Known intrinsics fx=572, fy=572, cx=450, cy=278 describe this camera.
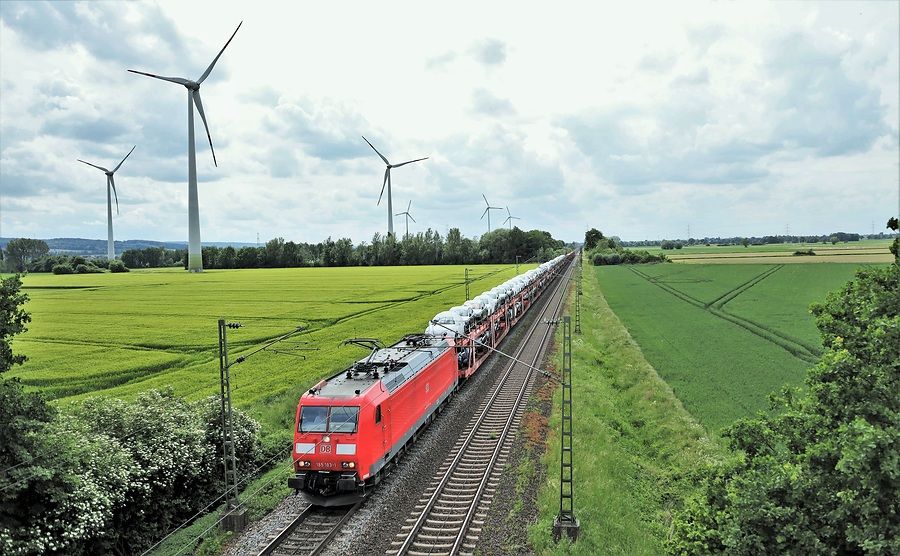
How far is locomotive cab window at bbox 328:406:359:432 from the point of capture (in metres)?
19.2

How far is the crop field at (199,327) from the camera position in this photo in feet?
125

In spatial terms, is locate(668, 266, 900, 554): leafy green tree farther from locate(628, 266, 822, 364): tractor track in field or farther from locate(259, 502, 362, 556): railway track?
locate(628, 266, 822, 364): tractor track in field

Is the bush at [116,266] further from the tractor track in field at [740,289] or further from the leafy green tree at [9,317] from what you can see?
the leafy green tree at [9,317]

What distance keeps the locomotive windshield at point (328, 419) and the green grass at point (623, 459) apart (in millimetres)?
6726

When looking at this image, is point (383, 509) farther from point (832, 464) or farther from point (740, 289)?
point (740, 289)

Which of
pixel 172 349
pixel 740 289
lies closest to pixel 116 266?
pixel 172 349

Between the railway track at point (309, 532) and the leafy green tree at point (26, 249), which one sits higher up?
the leafy green tree at point (26, 249)

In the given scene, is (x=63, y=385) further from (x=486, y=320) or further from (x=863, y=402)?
(x=863, y=402)

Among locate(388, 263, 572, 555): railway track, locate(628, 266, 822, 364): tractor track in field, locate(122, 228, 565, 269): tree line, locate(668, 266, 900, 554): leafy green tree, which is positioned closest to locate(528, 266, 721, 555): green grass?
locate(388, 263, 572, 555): railway track

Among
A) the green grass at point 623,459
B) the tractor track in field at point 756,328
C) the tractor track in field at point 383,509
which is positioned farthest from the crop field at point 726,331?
the tractor track in field at point 383,509

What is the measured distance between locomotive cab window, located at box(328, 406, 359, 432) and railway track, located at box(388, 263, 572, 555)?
3621mm

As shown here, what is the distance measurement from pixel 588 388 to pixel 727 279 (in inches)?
3088

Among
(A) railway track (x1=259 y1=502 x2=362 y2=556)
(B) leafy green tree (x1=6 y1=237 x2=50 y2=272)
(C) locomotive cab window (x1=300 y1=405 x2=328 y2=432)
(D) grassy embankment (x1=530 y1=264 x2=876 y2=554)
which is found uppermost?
(B) leafy green tree (x1=6 y1=237 x2=50 y2=272)

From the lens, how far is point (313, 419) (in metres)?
19.7
